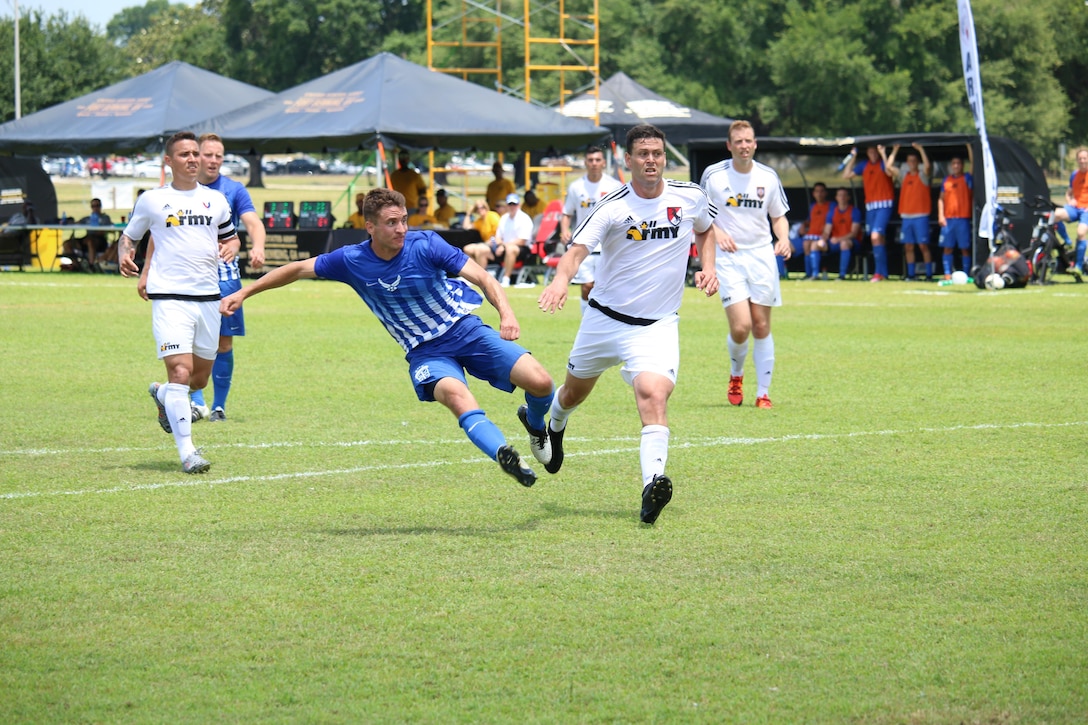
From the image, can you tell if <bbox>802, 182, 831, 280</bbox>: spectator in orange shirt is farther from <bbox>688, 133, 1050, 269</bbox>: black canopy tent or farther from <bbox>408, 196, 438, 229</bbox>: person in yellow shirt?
<bbox>408, 196, 438, 229</bbox>: person in yellow shirt

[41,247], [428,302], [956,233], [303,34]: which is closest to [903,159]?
[956,233]

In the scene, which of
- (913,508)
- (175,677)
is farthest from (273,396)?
(175,677)

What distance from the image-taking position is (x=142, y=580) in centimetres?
609

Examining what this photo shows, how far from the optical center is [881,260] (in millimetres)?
25359

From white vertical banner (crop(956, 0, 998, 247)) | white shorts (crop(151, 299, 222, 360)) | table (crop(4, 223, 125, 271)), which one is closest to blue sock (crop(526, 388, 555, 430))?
white shorts (crop(151, 299, 222, 360))

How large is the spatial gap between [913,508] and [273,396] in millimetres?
6279

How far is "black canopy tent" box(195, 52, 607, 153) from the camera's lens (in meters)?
26.2

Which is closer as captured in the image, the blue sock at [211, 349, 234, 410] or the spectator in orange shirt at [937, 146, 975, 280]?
the blue sock at [211, 349, 234, 410]

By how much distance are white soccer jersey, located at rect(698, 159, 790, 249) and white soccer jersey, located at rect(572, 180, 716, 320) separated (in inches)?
137

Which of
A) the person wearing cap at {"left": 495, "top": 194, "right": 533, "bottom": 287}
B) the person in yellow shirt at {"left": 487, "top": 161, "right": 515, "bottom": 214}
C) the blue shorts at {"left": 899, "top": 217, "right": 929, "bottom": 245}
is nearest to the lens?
the blue shorts at {"left": 899, "top": 217, "right": 929, "bottom": 245}

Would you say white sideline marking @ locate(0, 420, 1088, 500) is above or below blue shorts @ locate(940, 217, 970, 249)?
below

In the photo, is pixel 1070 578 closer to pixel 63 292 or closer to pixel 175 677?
pixel 175 677

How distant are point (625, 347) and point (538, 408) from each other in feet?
2.18

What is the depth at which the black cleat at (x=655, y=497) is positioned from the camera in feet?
22.6
